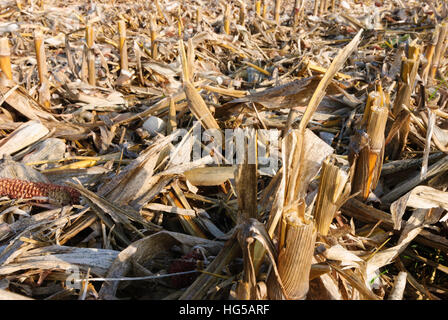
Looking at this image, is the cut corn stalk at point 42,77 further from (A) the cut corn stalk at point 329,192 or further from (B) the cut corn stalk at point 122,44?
(A) the cut corn stalk at point 329,192

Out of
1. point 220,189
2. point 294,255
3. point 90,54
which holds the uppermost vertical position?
point 90,54

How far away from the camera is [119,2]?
550cm

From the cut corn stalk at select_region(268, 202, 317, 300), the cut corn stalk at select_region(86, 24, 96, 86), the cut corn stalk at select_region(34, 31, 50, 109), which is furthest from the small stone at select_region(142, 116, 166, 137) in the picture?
the cut corn stalk at select_region(268, 202, 317, 300)

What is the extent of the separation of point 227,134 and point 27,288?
110 centimetres

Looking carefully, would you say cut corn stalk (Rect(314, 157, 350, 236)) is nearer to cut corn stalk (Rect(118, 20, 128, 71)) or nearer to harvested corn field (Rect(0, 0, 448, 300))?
harvested corn field (Rect(0, 0, 448, 300))

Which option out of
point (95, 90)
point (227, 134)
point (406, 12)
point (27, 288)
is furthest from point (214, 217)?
point (406, 12)

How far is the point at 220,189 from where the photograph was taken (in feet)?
5.65

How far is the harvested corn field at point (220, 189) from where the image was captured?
111 centimetres

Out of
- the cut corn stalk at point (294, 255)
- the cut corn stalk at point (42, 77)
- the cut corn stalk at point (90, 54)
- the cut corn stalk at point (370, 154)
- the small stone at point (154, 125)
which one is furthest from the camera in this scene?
the cut corn stalk at point (90, 54)

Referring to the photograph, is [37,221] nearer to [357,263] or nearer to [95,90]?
[357,263]

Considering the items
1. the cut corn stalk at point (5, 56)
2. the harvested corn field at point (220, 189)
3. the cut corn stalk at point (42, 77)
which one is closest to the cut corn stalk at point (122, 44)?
the harvested corn field at point (220, 189)

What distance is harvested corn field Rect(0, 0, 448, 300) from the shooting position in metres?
1.11

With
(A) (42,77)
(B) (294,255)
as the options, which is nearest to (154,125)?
(A) (42,77)

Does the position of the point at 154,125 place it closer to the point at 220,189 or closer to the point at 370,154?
the point at 220,189
